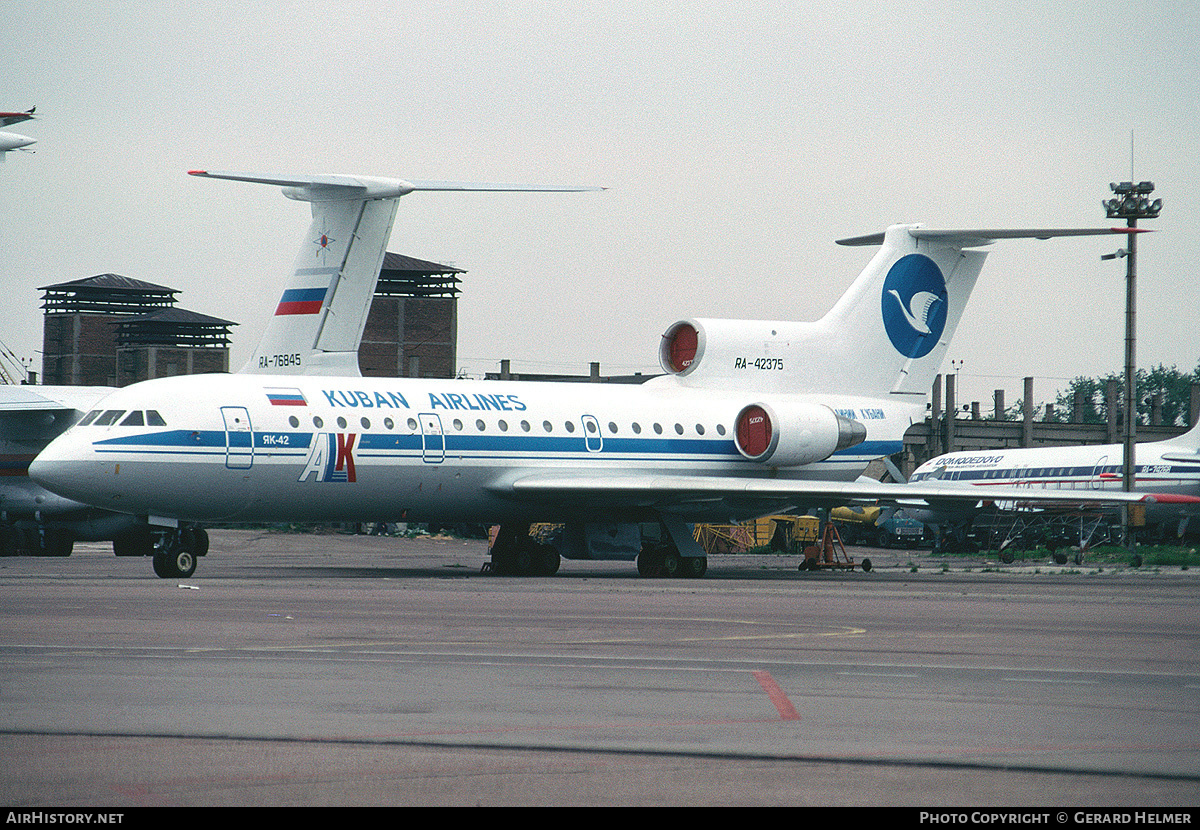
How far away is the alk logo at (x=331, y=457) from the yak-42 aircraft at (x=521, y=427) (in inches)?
1.5

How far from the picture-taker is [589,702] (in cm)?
933

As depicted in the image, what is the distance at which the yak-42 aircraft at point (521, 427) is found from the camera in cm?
2495

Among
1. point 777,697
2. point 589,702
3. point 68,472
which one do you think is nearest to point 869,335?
point 68,472

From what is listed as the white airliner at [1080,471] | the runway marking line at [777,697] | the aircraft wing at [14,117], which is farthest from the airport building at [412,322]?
the runway marking line at [777,697]

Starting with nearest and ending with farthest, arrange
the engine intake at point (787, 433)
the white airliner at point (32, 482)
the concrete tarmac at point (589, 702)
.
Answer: the concrete tarmac at point (589, 702), the engine intake at point (787, 433), the white airliner at point (32, 482)

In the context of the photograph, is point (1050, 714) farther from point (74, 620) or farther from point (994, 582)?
point (994, 582)

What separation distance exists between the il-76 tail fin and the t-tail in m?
7.77

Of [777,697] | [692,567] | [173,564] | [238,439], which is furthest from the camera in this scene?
[692,567]

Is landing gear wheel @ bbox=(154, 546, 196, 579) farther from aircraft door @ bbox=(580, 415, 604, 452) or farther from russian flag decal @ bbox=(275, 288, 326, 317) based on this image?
russian flag decal @ bbox=(275, 288, 326, 317)

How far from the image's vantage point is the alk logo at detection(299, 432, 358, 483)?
85.4 feet

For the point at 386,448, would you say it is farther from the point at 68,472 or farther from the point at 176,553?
the point at 68,472

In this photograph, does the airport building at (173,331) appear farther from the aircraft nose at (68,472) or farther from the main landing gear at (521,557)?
the aircraft nose at (68,472)

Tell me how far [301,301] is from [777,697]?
27.2 m

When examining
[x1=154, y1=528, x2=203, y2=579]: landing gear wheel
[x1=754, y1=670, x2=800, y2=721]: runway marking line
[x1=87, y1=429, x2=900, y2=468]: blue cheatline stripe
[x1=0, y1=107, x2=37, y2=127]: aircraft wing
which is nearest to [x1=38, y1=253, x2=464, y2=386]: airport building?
[x1=87, y1=429, x2=900, y2=468]: blue cheatline stripe
